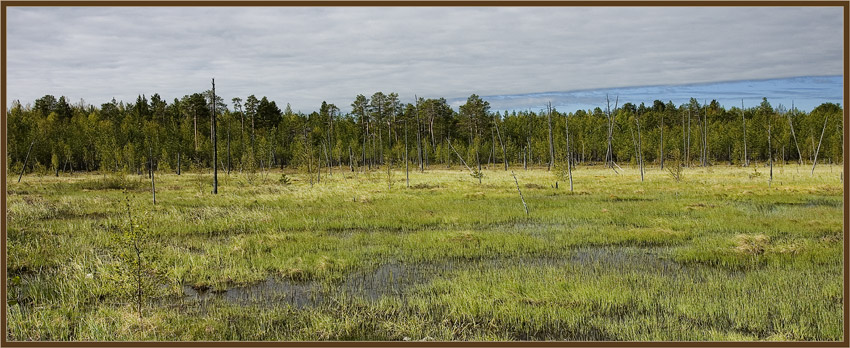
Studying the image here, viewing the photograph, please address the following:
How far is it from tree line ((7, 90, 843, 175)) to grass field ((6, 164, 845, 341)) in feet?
151

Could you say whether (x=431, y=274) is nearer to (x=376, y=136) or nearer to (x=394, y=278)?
(x=394, y=278)

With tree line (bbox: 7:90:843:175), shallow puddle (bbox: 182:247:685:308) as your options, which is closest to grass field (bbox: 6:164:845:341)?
shallow puddle (bbox: 182:247:685:308)

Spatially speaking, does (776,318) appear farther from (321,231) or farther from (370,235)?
(321,231)

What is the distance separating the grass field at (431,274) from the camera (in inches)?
361

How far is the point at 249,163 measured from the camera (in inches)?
1731

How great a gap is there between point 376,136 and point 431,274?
82.8 meters

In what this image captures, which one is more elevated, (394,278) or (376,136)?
(376,136)

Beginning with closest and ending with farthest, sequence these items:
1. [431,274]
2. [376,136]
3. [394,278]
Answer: [394,278] < [431,274] < [376,136]

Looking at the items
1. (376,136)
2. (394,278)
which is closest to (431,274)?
(394,278)

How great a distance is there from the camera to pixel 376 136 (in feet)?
311

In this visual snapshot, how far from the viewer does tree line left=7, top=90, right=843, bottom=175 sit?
70875 mm

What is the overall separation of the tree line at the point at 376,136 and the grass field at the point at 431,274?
46.1 m

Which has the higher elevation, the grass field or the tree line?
the tree line

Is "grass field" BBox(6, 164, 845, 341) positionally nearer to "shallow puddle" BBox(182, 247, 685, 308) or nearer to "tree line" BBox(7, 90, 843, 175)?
"shallow puddle" BBox(182, 247, 685, 308)
